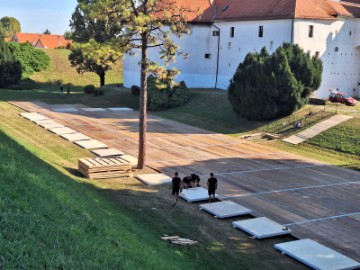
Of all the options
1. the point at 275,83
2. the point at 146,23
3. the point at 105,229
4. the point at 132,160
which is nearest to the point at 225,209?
the point at 105,229

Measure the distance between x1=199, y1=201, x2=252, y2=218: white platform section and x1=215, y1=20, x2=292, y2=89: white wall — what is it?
31.4 meters

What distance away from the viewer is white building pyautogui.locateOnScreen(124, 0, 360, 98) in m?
45.6

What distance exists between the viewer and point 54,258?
279 inches

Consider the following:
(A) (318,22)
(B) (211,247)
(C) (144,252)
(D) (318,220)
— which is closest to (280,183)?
(D) (318,220)

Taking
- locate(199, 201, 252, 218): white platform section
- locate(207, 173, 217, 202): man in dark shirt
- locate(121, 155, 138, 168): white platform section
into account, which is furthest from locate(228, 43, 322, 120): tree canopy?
locate(199, 201, 252, 218): white platform section

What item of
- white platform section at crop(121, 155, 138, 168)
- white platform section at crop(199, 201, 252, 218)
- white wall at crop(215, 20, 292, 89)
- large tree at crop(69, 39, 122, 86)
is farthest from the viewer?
white wall at crop(215, 20, 292, 89)

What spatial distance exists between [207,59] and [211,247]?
4448 centimetres

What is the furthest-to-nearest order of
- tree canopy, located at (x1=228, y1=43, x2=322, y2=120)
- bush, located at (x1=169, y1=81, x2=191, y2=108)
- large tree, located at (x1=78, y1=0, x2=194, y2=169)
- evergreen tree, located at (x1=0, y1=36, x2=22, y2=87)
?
1. evergreen tree, located at (x1=0, y1=36, x2=22, y2=87)
2. bush, located at (x1=169, y1=81, x2=191, y2=108)
3. tree canopy, located at (x1=228, y1=43, x2=322, y2=120)
4. large tree, located at (x1=78, y1=0, x2=194, y2=169)

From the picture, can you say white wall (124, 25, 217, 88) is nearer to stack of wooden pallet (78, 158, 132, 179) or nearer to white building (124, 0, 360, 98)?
white building (124, 0, 360, 98)

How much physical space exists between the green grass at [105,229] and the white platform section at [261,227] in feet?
0.77

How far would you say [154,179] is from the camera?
21141 mm

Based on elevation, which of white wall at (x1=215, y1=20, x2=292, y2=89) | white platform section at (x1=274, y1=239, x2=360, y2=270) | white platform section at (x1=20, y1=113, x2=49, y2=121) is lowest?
white platform section at (x1=274, y1=239, x2=360, y2=270)

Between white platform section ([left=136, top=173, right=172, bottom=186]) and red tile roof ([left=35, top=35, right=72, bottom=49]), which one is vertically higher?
red tile roof ([left=35, top=35, right=72, bottom=49])

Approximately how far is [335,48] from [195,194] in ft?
114
